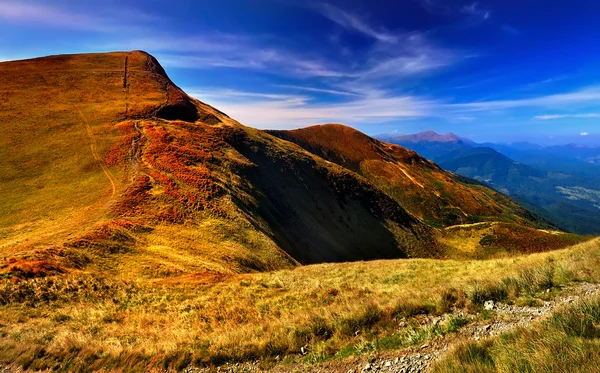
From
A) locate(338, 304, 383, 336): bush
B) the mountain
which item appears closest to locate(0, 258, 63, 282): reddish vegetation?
the mountain

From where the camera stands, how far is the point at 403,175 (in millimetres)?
125062

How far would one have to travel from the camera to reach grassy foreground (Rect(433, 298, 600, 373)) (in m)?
5.04

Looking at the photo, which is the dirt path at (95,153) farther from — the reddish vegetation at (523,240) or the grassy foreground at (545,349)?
the reddish vegetation at (523,240)

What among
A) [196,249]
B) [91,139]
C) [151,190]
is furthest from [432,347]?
[91,139]

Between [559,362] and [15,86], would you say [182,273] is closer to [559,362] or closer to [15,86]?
[559,362]

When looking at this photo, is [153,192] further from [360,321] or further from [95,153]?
[360,321]

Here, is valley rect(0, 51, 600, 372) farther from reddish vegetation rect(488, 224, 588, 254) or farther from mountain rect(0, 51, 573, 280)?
reddish vegetation rect(488, 224, 588, 254)

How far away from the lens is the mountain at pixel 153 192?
24.0 metres

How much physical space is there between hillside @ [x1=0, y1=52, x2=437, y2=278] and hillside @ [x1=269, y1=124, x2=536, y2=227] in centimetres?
2970

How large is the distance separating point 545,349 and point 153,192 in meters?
36.1

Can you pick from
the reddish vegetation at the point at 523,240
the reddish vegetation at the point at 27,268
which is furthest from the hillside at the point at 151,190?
the reddish vegetation at the point at 523,240

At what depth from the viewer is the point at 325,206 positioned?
63.6 m

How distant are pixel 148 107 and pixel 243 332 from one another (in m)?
64.1

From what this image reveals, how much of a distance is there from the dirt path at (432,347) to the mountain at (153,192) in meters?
16.1
